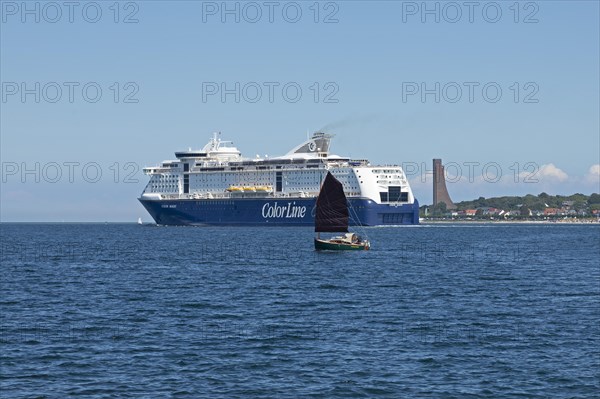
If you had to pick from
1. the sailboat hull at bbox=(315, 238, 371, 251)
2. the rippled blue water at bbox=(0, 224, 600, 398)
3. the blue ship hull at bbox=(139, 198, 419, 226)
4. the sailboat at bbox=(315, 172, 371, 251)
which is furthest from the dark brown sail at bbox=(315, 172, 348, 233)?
the blue ship hull at bbox=(139, 198, 419, 226)

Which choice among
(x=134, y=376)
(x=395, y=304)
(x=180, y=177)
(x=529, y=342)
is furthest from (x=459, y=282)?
(x=180, y=177)

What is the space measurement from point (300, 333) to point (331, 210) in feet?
146

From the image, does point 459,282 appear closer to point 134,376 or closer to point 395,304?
point 395,304

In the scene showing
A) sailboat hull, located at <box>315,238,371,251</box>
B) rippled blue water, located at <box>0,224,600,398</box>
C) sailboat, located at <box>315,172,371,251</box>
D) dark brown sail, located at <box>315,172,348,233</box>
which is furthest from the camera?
sailboat hull, located at <box>315,238,371,251</box>

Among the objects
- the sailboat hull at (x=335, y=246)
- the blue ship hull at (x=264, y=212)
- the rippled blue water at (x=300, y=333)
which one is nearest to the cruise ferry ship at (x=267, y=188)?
the blue ship hull at (x=264, y=212)

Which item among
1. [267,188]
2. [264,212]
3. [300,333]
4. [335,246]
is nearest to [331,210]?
[335,246]

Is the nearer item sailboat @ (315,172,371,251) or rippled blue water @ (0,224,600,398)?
rippled blue water @ (0,224,600,398)

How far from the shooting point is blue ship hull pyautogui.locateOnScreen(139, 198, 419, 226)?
444 feet

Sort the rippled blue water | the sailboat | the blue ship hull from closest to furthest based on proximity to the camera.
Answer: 1. the rippled blue water
2. the sailboat
3. the blue ship hull

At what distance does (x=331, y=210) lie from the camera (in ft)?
246

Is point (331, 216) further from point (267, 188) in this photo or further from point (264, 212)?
point (267, 188)

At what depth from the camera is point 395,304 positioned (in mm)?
38750

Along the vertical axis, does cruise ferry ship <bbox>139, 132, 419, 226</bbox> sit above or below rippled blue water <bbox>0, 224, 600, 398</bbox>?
above

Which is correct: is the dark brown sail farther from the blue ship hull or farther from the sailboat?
the blue ship hull
